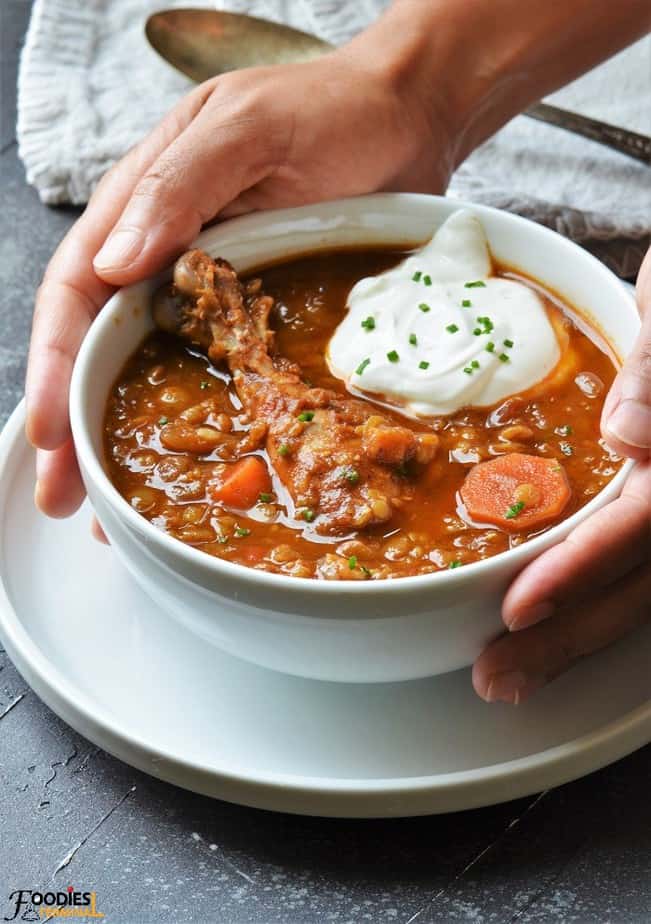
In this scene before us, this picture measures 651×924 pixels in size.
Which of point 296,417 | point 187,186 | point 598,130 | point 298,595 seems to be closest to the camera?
point 298,595

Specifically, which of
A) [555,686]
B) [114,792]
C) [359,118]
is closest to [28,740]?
[114,792]

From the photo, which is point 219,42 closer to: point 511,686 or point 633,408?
point 633,408

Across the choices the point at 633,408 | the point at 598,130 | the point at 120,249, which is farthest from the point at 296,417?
the point at 598,130

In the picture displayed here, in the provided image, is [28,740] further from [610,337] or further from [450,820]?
[610,337]

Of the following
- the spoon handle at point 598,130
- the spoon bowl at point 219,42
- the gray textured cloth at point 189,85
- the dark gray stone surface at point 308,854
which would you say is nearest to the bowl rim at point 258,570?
the dark gray stone surface at point 308,854

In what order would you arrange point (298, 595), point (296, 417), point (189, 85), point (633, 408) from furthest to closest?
point (189, 85) < point (296, 417) < point (633, 408) < point (298, 595)

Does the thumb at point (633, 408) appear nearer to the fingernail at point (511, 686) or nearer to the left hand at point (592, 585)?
the left hand at point (592, 585)
